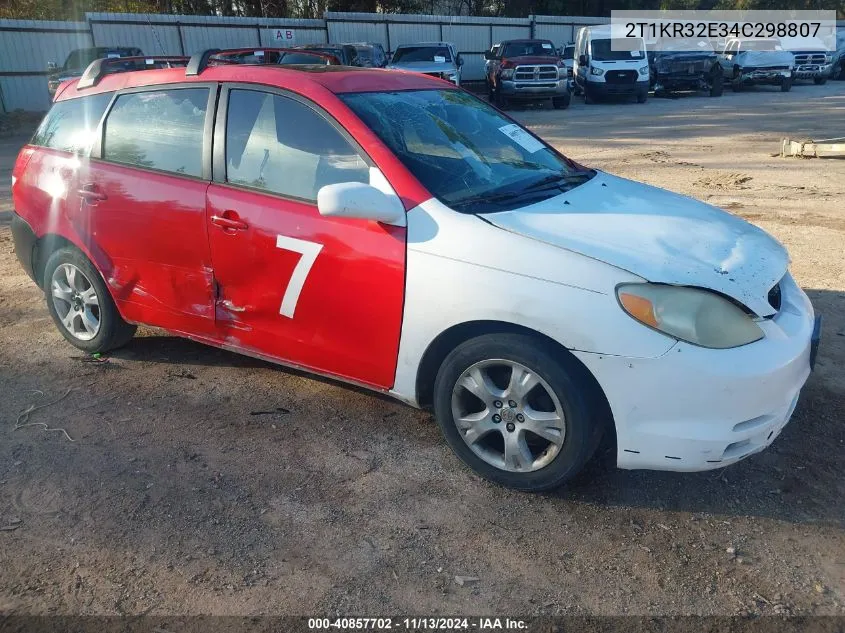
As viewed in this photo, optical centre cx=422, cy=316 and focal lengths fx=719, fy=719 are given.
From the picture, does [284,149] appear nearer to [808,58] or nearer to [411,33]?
[411,33]

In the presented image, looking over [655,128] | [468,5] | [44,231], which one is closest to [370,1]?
[468,5]

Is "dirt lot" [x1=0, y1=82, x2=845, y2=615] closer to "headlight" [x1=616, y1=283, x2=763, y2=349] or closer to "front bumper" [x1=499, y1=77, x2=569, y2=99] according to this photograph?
"headlight" [x1=616, y1=283, x2=763, y2=349]

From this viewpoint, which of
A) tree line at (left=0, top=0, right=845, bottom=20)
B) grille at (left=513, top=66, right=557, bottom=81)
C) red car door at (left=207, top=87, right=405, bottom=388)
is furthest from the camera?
tree line at (left=0, top=0, right=845, bottom=20)

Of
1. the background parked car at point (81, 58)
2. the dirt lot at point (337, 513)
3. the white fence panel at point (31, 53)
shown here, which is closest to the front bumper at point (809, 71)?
the background parked car at point (81, 58)

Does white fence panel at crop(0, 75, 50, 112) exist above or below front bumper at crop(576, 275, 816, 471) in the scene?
above

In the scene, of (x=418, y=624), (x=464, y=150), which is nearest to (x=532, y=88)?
(x=464, y=150)

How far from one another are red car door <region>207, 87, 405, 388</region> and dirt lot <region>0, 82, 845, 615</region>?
0.47 meters

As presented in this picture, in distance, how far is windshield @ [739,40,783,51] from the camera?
2486cm

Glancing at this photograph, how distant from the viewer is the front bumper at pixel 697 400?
8.76ft

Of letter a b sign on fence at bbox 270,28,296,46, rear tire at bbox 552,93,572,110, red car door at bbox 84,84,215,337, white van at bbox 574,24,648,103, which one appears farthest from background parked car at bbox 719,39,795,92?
red car door at bbox 84,84,215,337

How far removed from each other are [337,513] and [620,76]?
20762 mm

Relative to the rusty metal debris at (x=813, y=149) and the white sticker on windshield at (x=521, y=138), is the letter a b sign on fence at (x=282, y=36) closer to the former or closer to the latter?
the rusty metal debris at (x=813, y=149)

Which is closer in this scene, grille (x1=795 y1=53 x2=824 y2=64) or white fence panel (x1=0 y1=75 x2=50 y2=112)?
white fence panel (x1=0 y1=75 x2=50 y2=112)

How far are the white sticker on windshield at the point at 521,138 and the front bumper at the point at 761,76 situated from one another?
79.2 ft
